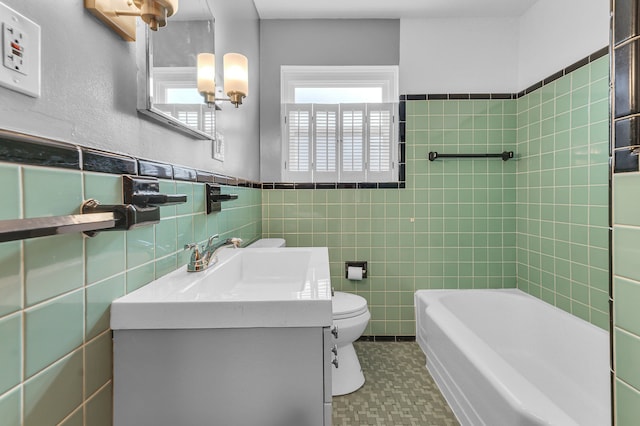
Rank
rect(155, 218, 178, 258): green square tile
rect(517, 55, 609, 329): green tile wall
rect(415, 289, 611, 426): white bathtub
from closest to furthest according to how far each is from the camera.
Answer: rect(155, 218, 178, 258): green square tile, rect(415, 289, 611, 426): white bathtub, rect(517, 55, 609, 329): green tile wall

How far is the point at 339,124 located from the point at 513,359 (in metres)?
1.96

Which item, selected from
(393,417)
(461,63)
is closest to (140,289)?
(393,417)

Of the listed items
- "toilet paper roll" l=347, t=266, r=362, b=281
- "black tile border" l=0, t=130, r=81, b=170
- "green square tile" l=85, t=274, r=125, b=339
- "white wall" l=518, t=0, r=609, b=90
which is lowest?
"toilet paper roll" l=347, t=266, r=362, b=281

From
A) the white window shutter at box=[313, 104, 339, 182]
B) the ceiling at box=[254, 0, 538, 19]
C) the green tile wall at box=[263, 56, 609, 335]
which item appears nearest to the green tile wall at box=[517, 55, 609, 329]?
the green tile wall at box=[263, 56, 609, 335]

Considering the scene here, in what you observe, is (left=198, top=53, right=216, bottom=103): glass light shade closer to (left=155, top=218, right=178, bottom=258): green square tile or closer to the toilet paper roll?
(left=155, top=218, right=178, bottom=258): green square tile

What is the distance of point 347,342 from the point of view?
192 cm

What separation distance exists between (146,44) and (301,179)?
1.75 m

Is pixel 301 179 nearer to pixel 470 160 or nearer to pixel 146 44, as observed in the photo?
pixel 470 160

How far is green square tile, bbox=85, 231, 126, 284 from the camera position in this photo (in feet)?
2.27

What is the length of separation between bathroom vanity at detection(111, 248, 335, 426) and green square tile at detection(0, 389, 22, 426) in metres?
0.21

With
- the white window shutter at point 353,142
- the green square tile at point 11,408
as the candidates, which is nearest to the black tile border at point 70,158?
the green square tile at point 11,408

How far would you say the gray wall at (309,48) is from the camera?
2568 millimetres

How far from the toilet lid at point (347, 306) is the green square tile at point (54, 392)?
1.34 metres

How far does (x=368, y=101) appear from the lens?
2.62 meters
